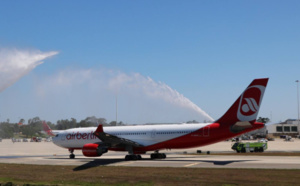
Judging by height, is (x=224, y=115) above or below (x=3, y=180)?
above

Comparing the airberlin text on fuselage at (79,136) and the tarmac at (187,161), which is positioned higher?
the airberlin text on fuselage at (79,136)

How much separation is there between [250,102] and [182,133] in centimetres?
865

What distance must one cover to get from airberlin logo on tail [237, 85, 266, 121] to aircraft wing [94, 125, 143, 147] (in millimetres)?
13245

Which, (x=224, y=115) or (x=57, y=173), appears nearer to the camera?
(x=57, y=173)

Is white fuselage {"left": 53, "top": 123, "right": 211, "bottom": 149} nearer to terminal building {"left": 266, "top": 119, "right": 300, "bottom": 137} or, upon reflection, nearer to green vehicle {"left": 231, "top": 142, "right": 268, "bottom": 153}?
green vehicle {"left": 231, "top": 142, "right": 268, "bottom": 153}

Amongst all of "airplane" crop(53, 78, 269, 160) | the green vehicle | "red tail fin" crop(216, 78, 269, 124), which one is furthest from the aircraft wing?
the green vehicle

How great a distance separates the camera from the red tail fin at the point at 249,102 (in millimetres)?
39750

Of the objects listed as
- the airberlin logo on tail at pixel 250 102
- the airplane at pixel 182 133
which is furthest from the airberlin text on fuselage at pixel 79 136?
the airberlin logo on tail at pixel 250 102

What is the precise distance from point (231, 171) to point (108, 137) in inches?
682

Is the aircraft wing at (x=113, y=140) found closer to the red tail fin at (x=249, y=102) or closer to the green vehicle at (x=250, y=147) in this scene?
the red tail fin at (x=249, y=102)

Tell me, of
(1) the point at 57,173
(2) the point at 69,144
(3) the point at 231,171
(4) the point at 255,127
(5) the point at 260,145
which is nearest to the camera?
(3) the point at 231,171

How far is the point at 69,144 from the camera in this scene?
53.6m

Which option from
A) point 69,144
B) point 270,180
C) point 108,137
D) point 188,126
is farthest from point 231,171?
point 69,144

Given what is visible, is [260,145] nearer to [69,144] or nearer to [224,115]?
[224,115]
